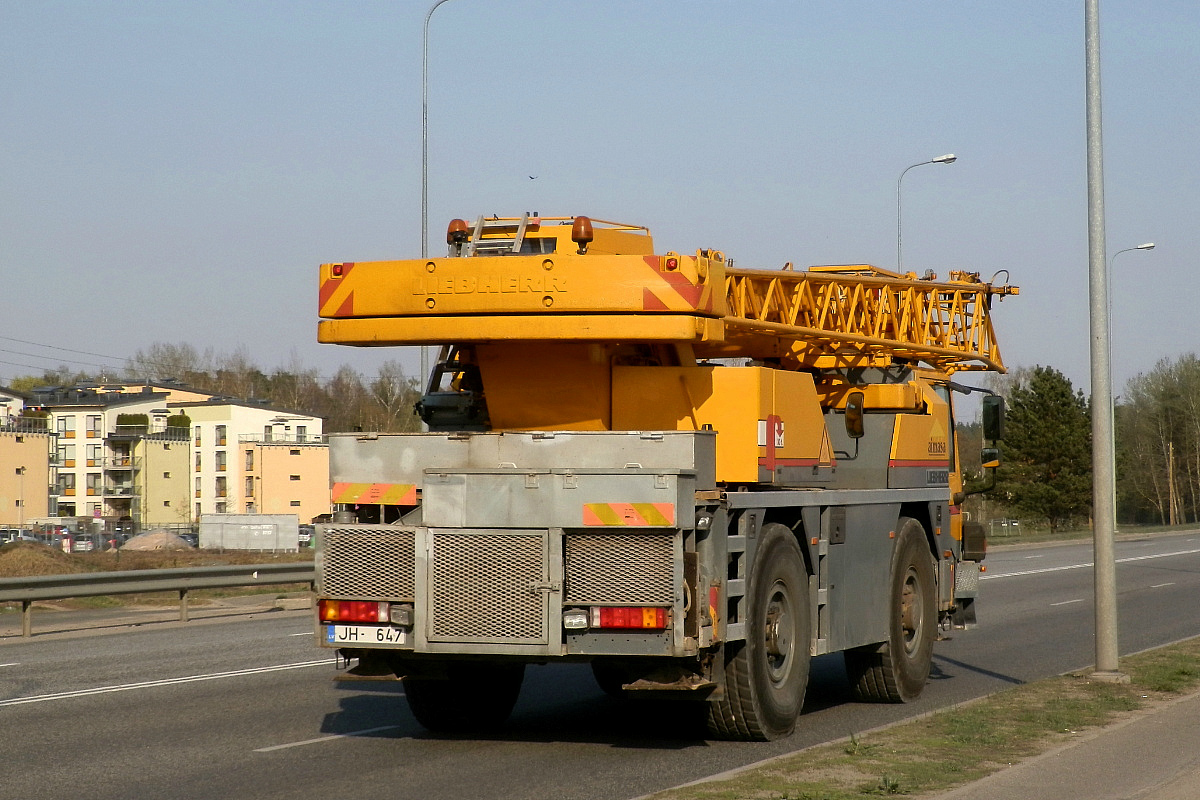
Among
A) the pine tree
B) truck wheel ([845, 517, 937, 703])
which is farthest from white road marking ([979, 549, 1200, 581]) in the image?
the pine tree

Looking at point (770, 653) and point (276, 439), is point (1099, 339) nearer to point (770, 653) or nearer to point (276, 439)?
point (770, 653)

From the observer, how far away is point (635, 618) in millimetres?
8727

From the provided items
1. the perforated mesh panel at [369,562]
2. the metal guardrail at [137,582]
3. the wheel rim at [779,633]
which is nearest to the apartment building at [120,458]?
the metal guardrail at [137,582]

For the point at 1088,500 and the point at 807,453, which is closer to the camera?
the point at 807,453

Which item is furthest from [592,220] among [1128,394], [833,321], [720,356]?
[1128,394]

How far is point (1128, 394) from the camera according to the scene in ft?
365

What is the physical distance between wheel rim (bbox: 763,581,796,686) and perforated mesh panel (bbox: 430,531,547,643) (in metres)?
1.83

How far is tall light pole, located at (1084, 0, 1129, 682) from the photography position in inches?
484

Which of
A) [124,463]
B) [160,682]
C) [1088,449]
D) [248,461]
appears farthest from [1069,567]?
[124,463]

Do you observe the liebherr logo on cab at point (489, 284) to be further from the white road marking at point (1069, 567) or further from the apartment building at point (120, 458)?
the apartment building at point (120, 458)

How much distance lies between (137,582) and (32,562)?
16602mm

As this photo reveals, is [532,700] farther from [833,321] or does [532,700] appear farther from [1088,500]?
[1088,500]

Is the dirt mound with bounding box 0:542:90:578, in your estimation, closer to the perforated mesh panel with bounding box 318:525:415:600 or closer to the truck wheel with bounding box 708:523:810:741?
the perforated mesh panel with bounding box 318:525:415:600

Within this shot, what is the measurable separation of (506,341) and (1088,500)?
7330 cm
